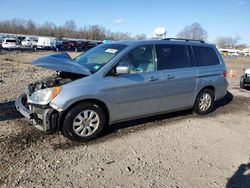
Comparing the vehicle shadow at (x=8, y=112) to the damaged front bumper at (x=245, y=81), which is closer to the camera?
the vehicle shadow at (x=8, y=112)

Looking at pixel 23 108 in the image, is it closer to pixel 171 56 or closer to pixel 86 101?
pixel 86 101

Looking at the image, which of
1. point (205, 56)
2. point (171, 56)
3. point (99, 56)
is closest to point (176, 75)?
point (171, 56)

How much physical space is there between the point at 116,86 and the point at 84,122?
34.2 inches

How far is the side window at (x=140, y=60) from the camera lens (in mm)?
5102

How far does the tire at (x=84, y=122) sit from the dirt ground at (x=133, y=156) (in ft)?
0.50

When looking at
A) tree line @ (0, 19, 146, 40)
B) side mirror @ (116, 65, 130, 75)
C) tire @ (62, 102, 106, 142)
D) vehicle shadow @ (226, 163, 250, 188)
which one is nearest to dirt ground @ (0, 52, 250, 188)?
vehicle shadow @ (226, 163, 250, 188)

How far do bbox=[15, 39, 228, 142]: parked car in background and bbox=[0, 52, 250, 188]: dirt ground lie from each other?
37 centimetres

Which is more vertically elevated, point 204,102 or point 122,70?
point 122,70

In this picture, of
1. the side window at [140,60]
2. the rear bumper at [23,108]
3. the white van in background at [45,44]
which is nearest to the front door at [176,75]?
the side window at [140,60]

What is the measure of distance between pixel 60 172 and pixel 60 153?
58 cm

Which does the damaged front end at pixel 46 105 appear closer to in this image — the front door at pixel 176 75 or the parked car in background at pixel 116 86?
the parked car in background at pixel 116 86

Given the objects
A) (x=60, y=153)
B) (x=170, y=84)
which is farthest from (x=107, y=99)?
(x=170, y=84)

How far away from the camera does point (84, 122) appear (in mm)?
4668

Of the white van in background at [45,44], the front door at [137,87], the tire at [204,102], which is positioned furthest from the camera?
the white van in background at [45,44]
